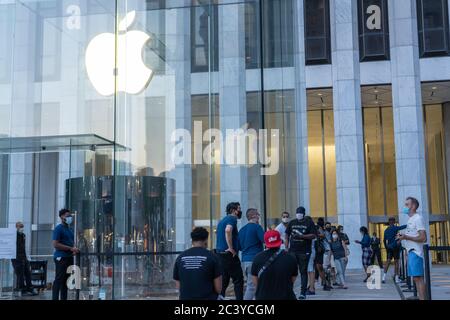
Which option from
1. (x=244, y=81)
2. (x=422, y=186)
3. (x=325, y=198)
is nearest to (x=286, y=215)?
(x=244, y=81)

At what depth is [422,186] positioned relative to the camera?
94.2ft

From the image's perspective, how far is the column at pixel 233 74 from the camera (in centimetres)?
1380

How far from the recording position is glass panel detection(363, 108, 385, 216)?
1415 inches

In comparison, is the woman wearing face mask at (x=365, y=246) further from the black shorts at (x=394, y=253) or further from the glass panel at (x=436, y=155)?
the glass panel at (x=436, y=155)

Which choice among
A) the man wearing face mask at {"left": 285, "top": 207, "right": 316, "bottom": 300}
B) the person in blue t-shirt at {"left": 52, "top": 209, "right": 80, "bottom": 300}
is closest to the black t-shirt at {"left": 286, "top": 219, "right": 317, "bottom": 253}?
the man wearing face mask at {"left": 285, "top": 207, "right": 316, "bottom": 300}

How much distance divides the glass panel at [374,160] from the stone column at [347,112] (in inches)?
267

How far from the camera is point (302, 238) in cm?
1305

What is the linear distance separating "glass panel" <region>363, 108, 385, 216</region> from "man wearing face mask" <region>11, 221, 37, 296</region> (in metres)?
24.1

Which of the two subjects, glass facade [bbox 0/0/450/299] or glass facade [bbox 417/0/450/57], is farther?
glass facade [bbox 417/0/450/57]

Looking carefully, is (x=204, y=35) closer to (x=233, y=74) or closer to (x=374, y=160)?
(x=233, y=74)

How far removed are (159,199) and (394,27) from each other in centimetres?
2018

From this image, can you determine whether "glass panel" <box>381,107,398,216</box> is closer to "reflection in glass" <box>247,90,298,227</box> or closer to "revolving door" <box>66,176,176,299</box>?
"reflection in glass" <box>247,90,298,227</box>

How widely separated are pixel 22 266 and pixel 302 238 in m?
6.65
